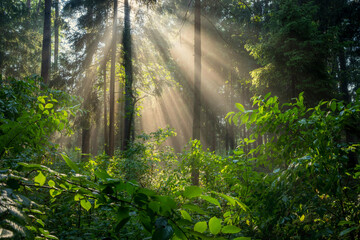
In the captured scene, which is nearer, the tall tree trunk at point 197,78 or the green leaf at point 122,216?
the green leaf at point 122,216

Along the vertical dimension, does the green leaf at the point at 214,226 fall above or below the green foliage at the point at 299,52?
below

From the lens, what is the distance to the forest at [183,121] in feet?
3.44

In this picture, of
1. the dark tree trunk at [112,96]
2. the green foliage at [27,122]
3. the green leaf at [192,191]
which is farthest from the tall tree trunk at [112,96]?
the green leaf at [192,191]

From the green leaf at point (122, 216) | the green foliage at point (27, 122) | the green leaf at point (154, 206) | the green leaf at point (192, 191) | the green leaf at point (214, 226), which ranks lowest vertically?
the green leaf at point (214, 226)

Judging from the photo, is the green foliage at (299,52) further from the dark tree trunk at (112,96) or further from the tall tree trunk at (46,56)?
the tall tree trunk at (46,56)

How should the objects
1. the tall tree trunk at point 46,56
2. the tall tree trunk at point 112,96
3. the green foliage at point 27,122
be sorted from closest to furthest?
the green foliage at point 27,122, the tall tree trunk at point 46,56, the tall tree trunk at point 112,96

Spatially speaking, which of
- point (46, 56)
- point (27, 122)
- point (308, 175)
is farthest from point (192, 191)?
point (46, 56)

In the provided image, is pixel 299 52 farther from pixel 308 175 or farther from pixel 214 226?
pixel 214 226

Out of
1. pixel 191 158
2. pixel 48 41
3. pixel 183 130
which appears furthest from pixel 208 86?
pixel 191 158

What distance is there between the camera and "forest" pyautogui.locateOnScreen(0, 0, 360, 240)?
1.05 metres

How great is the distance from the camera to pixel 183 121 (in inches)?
1170

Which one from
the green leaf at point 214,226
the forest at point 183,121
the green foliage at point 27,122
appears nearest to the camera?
the green leaf at point 214,226

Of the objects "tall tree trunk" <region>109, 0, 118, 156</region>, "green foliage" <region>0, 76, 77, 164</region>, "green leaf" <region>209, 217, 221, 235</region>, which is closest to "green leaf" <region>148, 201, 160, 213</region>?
"green leaf" <region>209, 217, 221, 235</region>

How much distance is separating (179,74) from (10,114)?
20861mm
